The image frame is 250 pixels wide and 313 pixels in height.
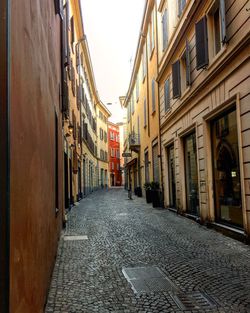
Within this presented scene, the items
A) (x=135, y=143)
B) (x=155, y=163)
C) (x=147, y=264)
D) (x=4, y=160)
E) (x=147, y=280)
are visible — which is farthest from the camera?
(x=135, y=143)

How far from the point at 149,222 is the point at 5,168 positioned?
388 inches

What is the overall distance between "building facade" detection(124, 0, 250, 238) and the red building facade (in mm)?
47636

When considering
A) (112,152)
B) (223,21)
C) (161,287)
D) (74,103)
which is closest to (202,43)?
(223,21)

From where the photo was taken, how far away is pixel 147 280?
16.7 ft

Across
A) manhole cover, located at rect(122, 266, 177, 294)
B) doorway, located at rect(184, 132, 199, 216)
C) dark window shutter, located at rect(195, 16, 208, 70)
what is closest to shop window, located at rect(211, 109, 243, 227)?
dark window shutter, located at rect(195, 16, 208, 70)

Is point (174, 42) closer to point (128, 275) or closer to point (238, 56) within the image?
point (238, 56)

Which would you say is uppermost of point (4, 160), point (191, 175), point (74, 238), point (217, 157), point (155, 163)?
point (155, 163)

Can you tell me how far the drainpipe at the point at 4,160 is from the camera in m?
1.95

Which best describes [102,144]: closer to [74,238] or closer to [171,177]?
[171,177]

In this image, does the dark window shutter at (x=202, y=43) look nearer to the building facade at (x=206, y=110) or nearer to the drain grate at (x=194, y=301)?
the building facade at (x=206, y=110)

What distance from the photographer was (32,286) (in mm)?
3012

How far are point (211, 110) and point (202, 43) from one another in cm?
185

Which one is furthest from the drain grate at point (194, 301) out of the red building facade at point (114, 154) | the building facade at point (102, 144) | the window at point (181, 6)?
the red building facade at point (114, 154)

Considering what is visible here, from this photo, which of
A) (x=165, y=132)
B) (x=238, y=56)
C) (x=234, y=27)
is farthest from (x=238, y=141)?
(x=165, y=132)
